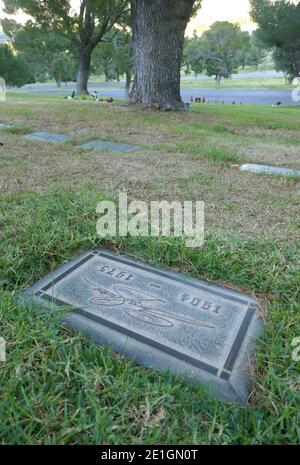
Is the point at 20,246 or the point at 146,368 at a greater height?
the point at 20,246

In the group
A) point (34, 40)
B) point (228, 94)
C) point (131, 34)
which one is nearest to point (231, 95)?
point (228, 94)

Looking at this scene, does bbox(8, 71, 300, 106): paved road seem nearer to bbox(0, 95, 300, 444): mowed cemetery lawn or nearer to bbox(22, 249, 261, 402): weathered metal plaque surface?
bbox(0, 95, 300, 444): mowed cemetery lawn

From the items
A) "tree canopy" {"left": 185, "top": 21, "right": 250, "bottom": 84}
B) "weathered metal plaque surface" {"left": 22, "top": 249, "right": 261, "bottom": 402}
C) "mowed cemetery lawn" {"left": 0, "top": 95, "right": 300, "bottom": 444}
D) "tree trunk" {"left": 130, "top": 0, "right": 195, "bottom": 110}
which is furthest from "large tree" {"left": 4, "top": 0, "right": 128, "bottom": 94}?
"tree canopy" {"left": 185, "top": 21, "right": 250, "bottom": 84}

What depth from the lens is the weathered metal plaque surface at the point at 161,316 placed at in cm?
103

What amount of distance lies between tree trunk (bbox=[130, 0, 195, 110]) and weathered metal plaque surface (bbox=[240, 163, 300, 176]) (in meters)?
4.08

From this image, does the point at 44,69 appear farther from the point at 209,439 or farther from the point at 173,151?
the point at 209,439

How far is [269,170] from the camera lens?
2850 mm

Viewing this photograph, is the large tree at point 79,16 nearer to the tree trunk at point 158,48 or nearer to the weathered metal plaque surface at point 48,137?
the tree trunk at point 158,48

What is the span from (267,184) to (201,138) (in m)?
1.80
